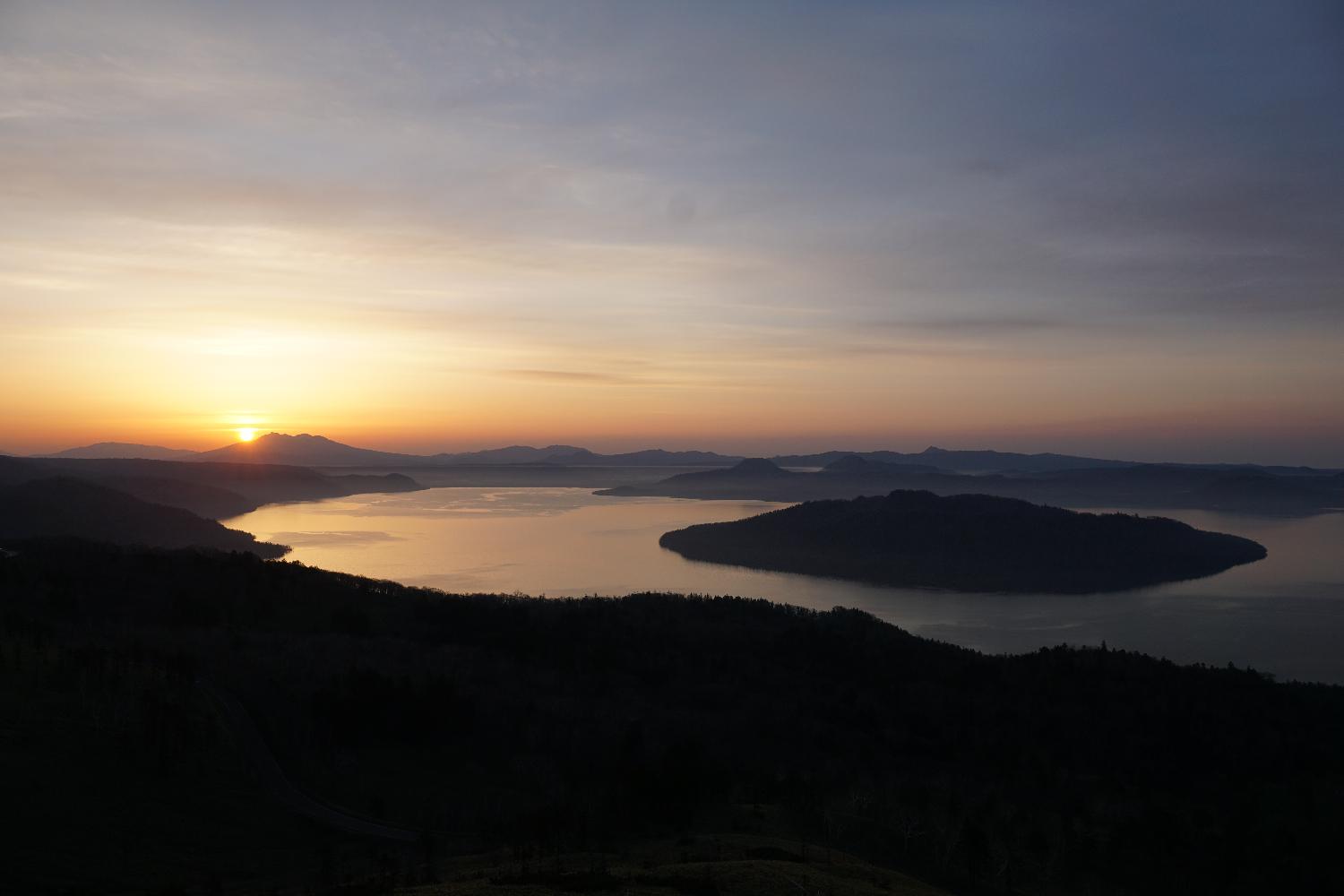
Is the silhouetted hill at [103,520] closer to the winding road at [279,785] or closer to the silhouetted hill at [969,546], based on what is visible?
the silhouetted hill at [969,546]

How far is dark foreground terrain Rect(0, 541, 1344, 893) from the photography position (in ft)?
63.8

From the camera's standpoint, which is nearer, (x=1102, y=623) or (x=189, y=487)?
(x=1102, y=623)

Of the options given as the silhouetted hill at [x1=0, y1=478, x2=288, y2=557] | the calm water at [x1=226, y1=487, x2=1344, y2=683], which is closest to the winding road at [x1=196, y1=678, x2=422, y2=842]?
the calm water at [x1=226, y1=487, x2=1344, y2=683]

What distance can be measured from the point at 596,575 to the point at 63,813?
7550 cm

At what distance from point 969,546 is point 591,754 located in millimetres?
92584

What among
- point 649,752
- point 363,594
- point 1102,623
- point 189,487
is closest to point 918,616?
point 1102,623

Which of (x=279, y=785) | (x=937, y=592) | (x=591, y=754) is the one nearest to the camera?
(x=279, y=785)

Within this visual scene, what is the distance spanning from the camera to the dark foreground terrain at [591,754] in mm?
19438

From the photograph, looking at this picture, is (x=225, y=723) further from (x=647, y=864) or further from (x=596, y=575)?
(x=596, y=575)

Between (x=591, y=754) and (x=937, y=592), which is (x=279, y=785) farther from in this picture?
(x=937, y=592)

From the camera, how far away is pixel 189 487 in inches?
6324

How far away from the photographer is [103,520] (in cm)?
10031

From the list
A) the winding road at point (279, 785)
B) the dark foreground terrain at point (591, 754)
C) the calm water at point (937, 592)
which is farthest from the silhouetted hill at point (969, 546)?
the winding road at point (279, 785)

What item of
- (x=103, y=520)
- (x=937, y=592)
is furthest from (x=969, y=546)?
(x=103, y=520)
